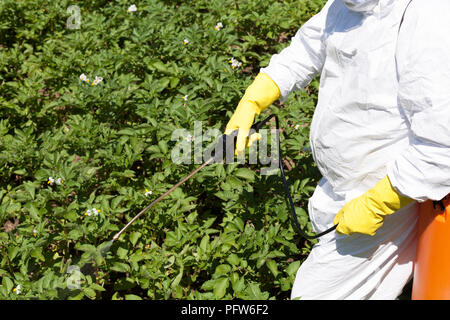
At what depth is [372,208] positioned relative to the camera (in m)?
1.59

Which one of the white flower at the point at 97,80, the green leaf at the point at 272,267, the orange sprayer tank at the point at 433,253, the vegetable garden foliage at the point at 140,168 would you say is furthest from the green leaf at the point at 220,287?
the white flower at the point at 97,80

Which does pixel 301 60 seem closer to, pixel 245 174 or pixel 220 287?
pixel 245 174

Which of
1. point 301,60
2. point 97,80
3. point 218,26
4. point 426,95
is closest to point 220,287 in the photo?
point 301,60

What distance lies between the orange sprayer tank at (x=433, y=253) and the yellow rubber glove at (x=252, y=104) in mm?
709

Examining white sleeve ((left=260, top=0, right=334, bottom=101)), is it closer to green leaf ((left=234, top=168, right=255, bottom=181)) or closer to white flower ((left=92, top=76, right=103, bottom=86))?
green leaf ((left=234, top=168, right=255, bottom=181))

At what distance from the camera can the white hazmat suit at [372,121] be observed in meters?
1.37

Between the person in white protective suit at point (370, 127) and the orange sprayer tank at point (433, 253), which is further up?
the person in white protective suit at point (370, 127)

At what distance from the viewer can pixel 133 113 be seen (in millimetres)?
3205

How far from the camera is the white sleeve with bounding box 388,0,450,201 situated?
1341 millimetres

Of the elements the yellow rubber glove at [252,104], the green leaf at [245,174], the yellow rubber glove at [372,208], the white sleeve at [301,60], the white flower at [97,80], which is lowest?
the yellow rubber glove at [372,208]

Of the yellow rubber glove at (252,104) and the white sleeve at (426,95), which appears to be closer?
the white sleeve at (426,95)

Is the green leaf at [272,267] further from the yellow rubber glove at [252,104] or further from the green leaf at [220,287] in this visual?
the yellow rubber glove at [252,104]

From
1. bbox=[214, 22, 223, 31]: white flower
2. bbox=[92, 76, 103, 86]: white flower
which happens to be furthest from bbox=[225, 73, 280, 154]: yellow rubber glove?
bbox=[214, 22, 223, 31]: white flower
